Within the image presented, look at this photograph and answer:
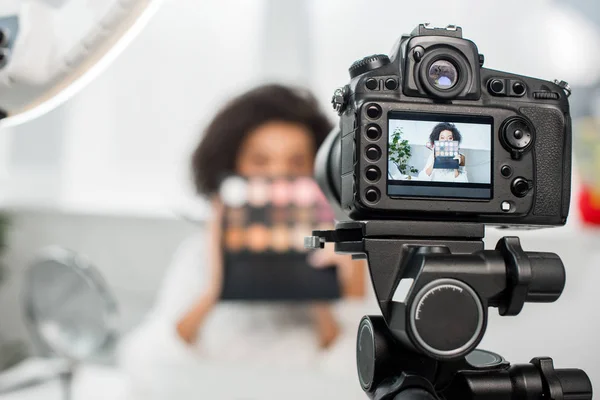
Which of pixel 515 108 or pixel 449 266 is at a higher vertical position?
pixel 515 108

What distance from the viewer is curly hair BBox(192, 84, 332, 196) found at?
1.47 metres

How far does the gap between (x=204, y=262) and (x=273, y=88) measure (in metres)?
0.53

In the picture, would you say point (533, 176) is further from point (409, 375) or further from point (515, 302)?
point (409, 375)

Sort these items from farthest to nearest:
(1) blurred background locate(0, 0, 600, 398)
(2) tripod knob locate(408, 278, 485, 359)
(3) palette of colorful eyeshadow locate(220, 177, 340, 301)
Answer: (1) blurred background locate(0, 0, 600, 398), (3) palette of colorful eyeshadow locate(220, 177, 340, 301), (2) tripod knob locate(408, 278, 485, 359)

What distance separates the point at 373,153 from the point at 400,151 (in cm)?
3

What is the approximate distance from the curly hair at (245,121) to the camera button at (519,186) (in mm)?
980

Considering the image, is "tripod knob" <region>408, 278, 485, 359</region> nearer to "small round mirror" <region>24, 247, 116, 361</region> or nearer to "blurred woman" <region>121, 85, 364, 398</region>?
"blurred woman" <region>121, 85, 364, 398</region>

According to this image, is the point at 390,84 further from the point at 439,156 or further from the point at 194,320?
the point at 194,320

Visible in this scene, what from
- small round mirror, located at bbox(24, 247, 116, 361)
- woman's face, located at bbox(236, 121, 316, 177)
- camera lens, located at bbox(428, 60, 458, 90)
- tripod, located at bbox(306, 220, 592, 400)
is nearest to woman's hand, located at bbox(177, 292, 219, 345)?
small round mirror, located at bbox(24, 247, 116, 361)

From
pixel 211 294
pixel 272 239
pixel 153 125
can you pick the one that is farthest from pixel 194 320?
pixel 153 125

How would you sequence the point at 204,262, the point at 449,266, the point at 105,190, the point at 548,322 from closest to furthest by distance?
the point at 449,266 < the point at 548,322 < the point at 204,262 < the point at 105,190

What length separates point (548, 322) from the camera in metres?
1.30

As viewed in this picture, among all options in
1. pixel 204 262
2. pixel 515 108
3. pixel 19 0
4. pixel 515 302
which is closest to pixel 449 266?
pixel 515 302

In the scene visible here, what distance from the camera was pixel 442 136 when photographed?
0.53 meters
